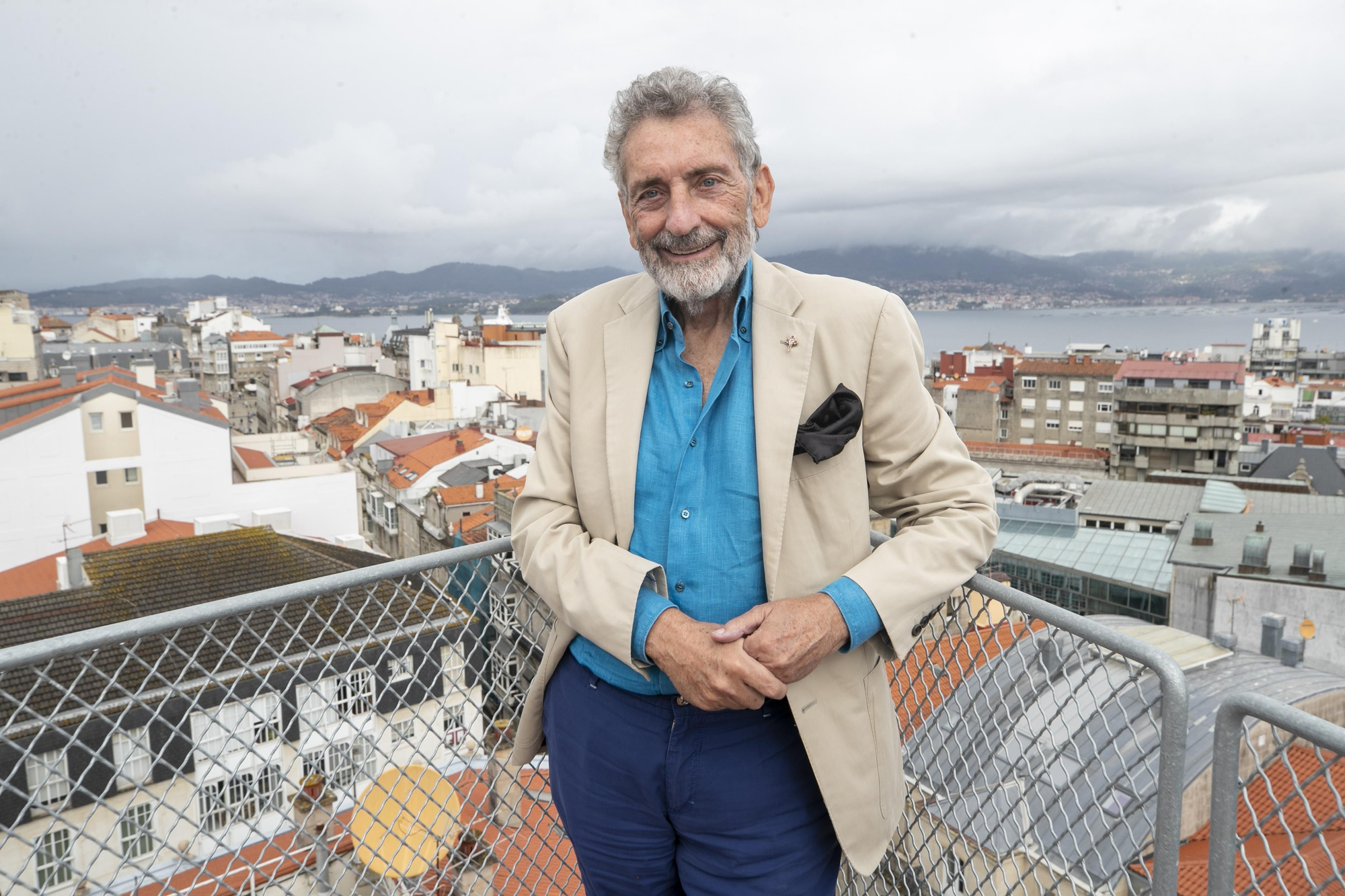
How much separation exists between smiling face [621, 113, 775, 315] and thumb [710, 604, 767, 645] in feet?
2.05

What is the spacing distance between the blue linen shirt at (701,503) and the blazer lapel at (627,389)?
0.09 ft

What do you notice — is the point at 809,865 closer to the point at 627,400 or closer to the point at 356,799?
the point at 627,400

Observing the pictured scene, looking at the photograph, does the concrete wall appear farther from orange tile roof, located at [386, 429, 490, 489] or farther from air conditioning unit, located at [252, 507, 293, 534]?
orange tile roof, located at [386, 429, 490, 489]

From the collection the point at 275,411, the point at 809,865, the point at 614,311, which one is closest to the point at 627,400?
the point at 614,311

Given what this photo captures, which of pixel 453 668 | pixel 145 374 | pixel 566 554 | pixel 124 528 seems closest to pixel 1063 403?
pixel 145 374

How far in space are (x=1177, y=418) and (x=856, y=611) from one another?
149ft

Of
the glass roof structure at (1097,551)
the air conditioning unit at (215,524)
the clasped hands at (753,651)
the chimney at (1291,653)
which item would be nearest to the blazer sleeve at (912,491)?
the clasped hands at (753,651)

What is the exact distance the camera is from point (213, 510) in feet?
74.8

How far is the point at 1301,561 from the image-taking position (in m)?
17.6

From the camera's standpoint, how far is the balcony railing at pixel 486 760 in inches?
67.6

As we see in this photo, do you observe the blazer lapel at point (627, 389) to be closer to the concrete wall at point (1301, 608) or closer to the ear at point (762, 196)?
the ear at point (762, 196)

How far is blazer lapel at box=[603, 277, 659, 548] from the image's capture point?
181 centimetres

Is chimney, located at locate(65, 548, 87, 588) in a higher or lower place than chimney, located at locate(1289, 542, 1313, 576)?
higher

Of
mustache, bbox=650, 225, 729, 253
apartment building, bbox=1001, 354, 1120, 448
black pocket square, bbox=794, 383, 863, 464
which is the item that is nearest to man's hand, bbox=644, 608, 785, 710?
black pocket square, bbox=794, 383, 863, 464
